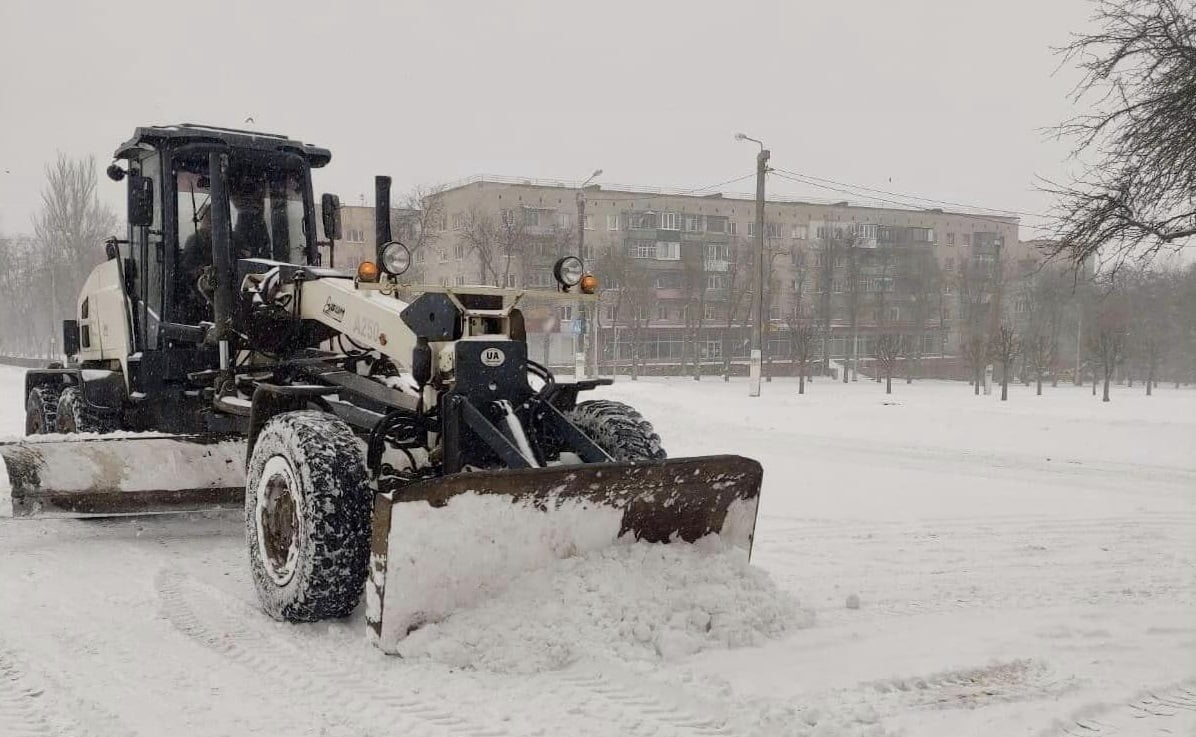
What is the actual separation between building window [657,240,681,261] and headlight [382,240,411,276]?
51976 millimetres

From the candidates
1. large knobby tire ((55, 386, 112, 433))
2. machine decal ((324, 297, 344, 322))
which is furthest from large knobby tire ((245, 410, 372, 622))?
large knobby tire ((55, 386, 112, 433))

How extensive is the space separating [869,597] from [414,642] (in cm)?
274

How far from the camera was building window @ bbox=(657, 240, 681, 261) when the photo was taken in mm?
56500

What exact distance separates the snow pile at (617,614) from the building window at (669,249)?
52.3 meters

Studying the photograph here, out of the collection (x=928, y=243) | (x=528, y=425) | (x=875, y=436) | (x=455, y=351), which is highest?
(x=928, y=243)

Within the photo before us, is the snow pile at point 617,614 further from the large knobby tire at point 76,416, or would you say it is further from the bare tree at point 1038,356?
the bare tree at point 1038,356

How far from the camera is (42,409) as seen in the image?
28.9 feet

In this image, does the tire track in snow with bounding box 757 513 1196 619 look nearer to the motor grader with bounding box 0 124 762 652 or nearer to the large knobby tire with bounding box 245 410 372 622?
the motor grader with bounding box 0 124 762 652

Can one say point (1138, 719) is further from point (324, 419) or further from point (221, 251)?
point (221, 251)

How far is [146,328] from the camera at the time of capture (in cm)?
750

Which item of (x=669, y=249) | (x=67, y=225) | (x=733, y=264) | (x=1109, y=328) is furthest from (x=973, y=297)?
(x=67, y=225)

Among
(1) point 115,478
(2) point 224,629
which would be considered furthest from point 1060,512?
(1) point 115,478

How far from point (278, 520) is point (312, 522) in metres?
0.57

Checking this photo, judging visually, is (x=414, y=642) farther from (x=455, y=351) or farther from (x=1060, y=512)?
(x=1060, y=512)
